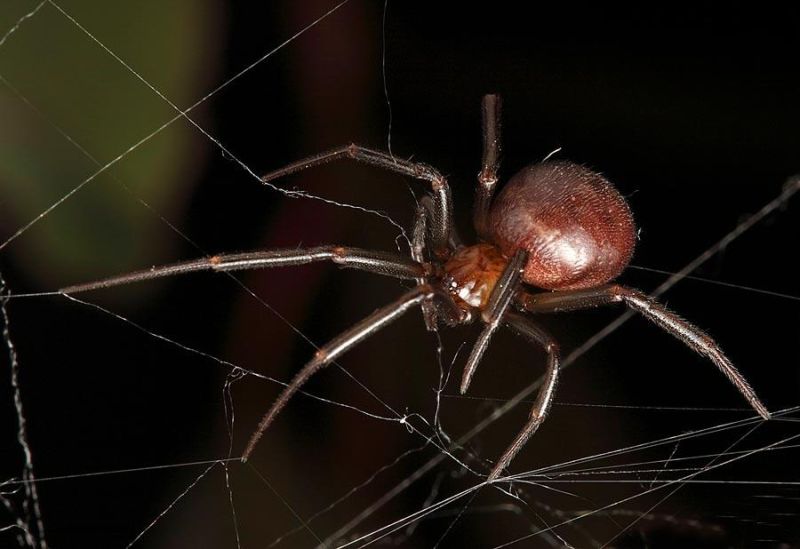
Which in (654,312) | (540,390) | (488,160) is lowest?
(540,390)

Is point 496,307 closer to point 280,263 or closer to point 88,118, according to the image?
point 280,263

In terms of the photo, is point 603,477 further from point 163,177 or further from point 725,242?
point 163,177

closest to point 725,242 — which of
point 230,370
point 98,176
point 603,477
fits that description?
point 603,477

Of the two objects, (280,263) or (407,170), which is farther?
(407,170)

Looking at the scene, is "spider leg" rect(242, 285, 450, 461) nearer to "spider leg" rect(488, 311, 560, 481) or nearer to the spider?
the spider

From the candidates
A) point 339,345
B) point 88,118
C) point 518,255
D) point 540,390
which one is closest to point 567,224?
point 518,255

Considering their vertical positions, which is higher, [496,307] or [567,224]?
[567,224]

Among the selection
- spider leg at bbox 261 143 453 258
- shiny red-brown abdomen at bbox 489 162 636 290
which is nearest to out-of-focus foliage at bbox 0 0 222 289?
spider leg at bbox 261 143 453 258
